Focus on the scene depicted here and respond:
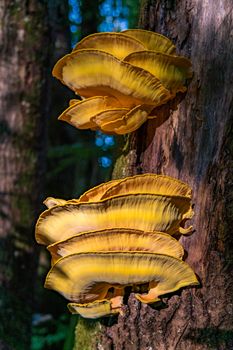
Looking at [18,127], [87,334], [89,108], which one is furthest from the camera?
[18,127]

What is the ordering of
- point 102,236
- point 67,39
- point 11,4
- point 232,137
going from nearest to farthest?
1. point 102,236
2. point 232,137
3. point 11,4
4. point 67,39

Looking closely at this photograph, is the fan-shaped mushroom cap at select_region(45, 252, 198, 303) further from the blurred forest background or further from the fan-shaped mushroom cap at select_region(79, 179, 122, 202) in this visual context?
the blurred forest background

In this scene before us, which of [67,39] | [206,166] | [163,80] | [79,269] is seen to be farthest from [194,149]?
[67,39]

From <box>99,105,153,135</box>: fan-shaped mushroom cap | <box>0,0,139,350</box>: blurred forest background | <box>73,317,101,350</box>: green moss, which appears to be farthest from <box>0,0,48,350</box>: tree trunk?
<box>99,105,153,135</box>: fan-shaped mushroom cap

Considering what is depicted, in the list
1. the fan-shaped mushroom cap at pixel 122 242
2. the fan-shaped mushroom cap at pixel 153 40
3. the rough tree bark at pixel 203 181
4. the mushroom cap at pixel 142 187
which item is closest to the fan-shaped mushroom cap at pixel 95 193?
the mushroom cap at pixel 142 187

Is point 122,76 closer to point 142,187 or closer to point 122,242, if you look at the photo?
point 142,187

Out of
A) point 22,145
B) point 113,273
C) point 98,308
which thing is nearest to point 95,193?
point 113,273

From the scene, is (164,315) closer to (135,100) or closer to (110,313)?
(110,313)
